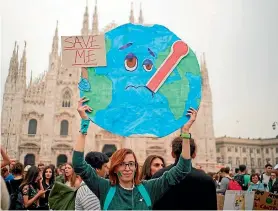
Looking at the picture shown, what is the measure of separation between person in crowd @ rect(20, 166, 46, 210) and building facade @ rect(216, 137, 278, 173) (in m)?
42.9

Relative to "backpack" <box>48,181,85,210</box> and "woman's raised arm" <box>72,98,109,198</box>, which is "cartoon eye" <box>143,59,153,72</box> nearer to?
"woman's raised arm" <box>72,98,109,198</box>

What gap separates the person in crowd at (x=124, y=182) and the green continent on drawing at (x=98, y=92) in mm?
475

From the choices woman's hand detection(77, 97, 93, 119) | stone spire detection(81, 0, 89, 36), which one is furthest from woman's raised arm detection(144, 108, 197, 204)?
stone spire detection(81, 0, 89, 36)

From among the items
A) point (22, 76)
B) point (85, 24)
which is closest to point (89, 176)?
point (22, 76)

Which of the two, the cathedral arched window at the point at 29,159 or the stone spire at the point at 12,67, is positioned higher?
the stone spire at the point at 12,67

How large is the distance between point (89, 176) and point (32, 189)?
2.52m

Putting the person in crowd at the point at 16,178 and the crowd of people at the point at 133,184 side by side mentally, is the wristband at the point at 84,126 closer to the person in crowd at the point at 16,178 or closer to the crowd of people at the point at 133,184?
the crowd of people at the point at 133,184

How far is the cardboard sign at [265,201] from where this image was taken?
4.18 meters

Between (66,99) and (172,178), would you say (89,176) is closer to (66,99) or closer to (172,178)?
(172,178)

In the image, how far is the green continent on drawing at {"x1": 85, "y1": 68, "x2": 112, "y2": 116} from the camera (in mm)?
2805

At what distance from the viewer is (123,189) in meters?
2.23

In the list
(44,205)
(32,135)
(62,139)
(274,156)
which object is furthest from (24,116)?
(274,156)

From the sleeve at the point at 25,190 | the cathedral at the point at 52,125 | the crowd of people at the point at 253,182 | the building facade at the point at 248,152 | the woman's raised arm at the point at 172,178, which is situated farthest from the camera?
the building facade at the point at 248,152

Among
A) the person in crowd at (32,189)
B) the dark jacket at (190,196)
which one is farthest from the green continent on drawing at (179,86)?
the person in crowd at (32,189)
